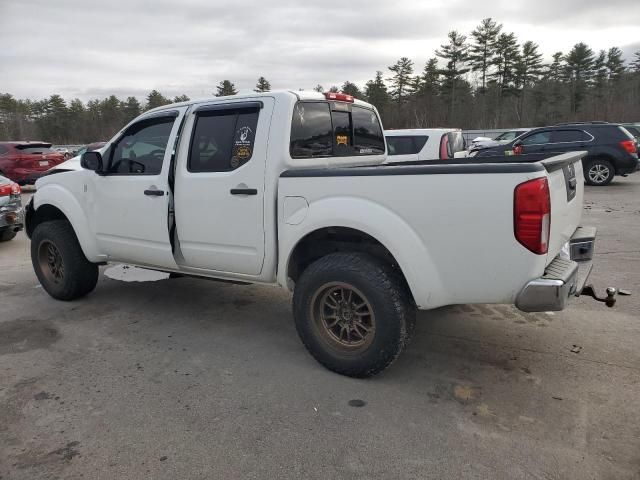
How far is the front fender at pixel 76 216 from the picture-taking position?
190 inches

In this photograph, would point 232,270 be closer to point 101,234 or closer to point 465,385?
point 101,234

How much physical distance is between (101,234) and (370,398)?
3.05 m

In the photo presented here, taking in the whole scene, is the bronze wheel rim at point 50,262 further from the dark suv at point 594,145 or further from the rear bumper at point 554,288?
the dark suv at point 594,145

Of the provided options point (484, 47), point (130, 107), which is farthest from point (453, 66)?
point (130, 107)

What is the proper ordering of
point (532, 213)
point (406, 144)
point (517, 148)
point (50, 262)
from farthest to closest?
point (517, 148)
point (406, 144)
point (50, 262)
point (532, 213)

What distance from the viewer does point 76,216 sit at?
192 inches

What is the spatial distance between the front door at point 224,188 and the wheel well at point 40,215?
6.36ft

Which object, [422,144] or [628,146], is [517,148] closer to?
[628,146]

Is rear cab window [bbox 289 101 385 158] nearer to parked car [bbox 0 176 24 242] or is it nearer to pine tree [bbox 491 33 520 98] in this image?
parked car [bbox 0 176 24 242]

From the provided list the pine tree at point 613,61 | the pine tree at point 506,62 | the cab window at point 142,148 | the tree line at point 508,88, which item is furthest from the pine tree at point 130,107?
the cab window at point 142,148

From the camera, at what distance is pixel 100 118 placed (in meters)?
67.0

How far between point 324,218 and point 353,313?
26.4 inches

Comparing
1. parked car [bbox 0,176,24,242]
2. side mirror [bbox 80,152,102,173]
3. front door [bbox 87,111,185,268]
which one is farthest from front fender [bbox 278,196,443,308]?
parked car [bbox 0,176,24,242]

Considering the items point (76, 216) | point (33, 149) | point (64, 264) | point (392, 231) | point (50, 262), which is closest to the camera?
point (392, 231)
